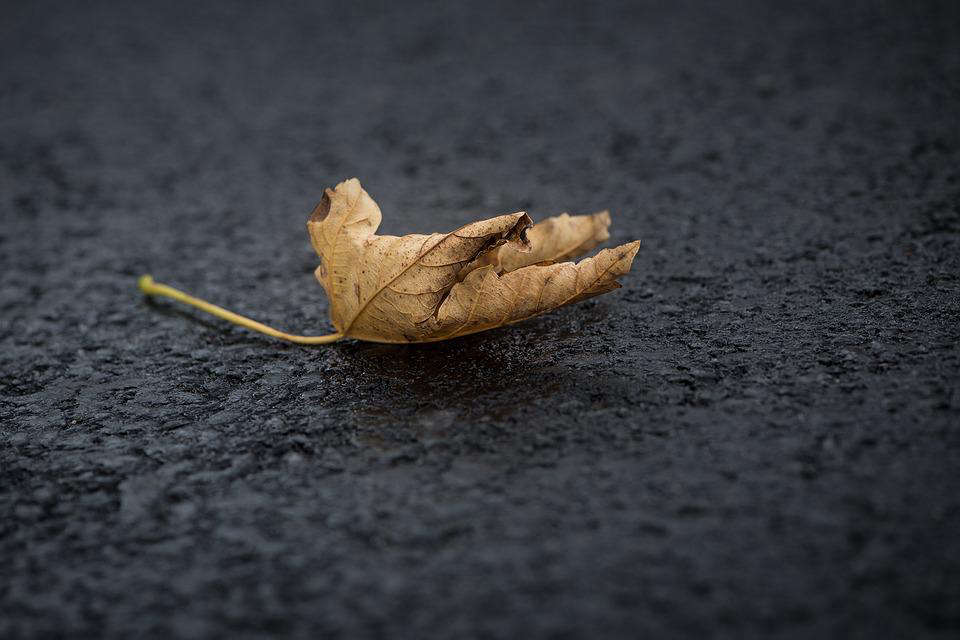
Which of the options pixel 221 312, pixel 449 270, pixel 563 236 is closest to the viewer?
pixel 449 270

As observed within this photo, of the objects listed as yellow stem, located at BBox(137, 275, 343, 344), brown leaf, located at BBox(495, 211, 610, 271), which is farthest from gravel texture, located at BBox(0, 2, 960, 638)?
brown leaf, located at BBox(495, 211, 610, 271)

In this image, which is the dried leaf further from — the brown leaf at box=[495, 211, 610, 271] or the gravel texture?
the gravel texture

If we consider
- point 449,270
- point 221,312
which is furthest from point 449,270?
point 221,312

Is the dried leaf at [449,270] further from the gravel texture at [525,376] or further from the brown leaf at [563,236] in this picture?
the gravel texture at [525,376]

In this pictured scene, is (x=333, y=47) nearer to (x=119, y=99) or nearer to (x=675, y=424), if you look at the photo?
(x=119, y=99)

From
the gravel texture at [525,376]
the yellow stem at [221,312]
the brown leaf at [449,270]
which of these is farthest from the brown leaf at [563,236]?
the yellow stem at [221,312]

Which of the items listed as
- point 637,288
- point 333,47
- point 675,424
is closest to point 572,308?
point 637,288

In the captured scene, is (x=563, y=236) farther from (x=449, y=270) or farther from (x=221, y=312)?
(x=221, y=312)
